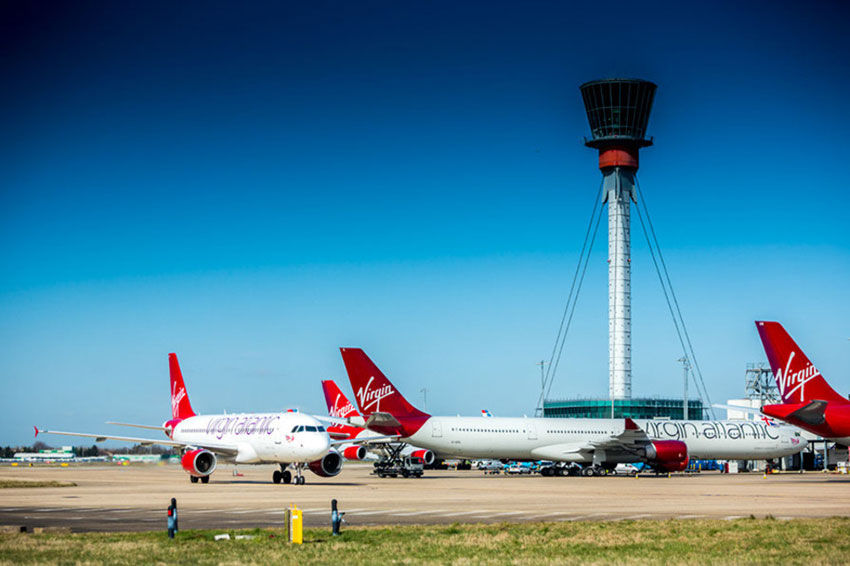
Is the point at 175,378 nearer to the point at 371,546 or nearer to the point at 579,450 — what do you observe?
the point at 579,450

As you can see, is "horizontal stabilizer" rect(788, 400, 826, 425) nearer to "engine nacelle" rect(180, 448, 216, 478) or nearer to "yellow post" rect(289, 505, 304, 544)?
"engine nacelle" rect(180, 448, 216, 478)

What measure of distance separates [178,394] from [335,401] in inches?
580

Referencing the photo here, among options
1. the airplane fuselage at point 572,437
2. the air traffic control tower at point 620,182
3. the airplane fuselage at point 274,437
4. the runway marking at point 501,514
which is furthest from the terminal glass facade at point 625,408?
the runway marking at point 501,514

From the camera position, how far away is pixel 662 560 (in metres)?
16.9

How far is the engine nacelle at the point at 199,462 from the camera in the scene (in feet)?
156

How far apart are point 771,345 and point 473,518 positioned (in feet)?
105

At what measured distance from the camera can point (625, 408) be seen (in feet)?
422

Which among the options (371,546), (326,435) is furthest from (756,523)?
(326,435)

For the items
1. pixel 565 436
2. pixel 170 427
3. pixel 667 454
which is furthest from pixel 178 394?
pixel 667 454

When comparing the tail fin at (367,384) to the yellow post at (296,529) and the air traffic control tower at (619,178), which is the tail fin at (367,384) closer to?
the yellow post at (296,529)

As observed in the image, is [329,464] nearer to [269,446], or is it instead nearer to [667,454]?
[269,446]

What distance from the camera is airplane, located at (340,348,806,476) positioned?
6106cm

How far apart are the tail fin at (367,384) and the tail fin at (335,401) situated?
1355cm

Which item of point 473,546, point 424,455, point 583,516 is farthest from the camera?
point 424,455
